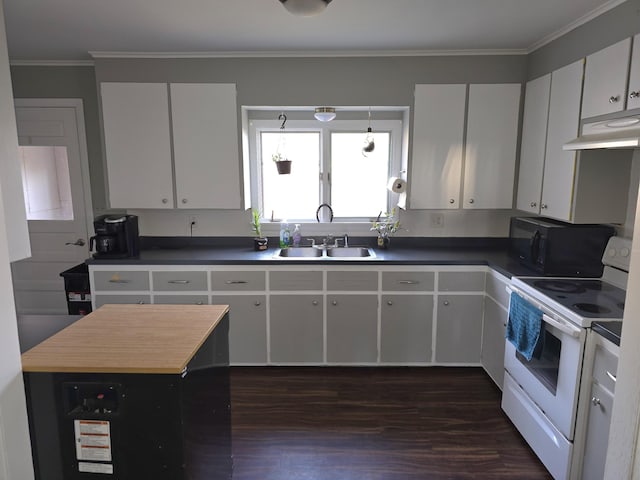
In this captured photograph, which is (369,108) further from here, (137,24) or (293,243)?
(137,24)

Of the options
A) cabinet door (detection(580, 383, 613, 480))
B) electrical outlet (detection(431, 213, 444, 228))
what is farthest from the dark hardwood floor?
electrical outlet (detection(431, 213, 444, 228))

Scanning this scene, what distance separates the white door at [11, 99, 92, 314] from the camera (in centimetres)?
363

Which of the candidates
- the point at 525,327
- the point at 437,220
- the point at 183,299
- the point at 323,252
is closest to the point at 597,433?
the point at 525,327

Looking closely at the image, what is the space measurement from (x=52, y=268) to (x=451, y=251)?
3.59 meters

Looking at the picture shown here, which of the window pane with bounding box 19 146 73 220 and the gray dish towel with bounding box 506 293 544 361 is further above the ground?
the window pane with bounding box 19 146 73 220

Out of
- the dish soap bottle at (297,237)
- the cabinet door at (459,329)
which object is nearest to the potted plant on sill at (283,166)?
the dish soap bottle at (297,237)

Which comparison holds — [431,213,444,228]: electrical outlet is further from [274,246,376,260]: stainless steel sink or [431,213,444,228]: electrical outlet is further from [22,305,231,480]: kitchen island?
[22,305,231,480]: kitchen island

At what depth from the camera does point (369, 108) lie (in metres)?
3.38

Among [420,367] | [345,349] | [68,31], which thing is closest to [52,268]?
[68,31]

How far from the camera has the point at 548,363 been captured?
2.17 m

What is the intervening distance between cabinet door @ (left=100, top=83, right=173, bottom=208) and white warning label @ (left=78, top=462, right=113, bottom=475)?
2.28 m

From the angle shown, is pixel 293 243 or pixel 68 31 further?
pixel 293 243

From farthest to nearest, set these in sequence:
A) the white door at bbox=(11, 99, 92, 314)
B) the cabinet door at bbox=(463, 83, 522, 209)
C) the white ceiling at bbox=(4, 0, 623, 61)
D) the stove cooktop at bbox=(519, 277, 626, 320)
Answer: the white door at bbox=(11, 99, 92, 314) → the cabinet door at bbox=(463, 83, 522, 209) → the white ceiling at bbox=(4, 0, 623, 61) → the stove cooktop at bbox=(519, 277, 626, 320)

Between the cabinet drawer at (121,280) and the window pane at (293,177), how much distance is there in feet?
3.93
